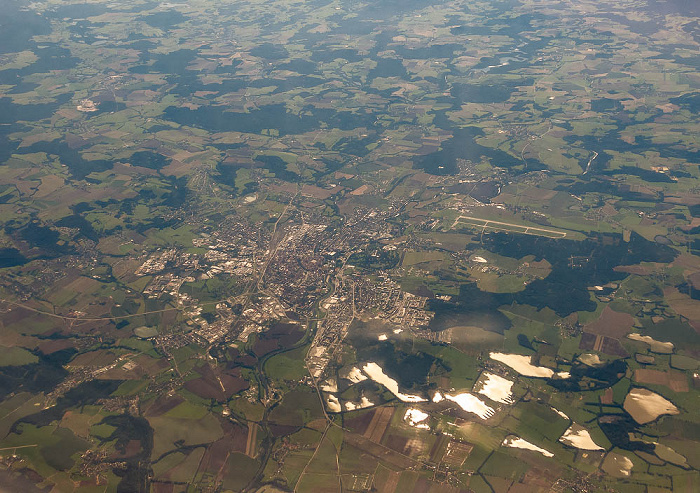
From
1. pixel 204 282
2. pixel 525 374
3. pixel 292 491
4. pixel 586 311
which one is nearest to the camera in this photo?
pixel 292 491

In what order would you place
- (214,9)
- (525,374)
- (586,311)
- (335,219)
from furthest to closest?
(214,9) < (335,219) < (586,311) < (525,374)

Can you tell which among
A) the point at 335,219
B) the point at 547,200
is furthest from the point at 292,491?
the point at 547,200

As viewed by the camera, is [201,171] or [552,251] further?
[201,171]

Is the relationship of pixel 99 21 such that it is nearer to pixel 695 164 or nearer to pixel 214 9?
pixel 214 9

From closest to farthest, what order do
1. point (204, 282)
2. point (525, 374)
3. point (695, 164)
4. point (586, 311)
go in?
1. point (525, 374)
2. point (586, 311)
3. point (204, 282)
4. point (695, 164)

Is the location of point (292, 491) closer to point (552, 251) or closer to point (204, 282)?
point (204, 282)

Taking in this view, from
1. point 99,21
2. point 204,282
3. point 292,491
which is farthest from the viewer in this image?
point 99,21

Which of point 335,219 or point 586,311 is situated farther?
point 335,219

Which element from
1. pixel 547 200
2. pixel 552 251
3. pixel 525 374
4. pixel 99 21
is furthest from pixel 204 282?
pixel 99 21
